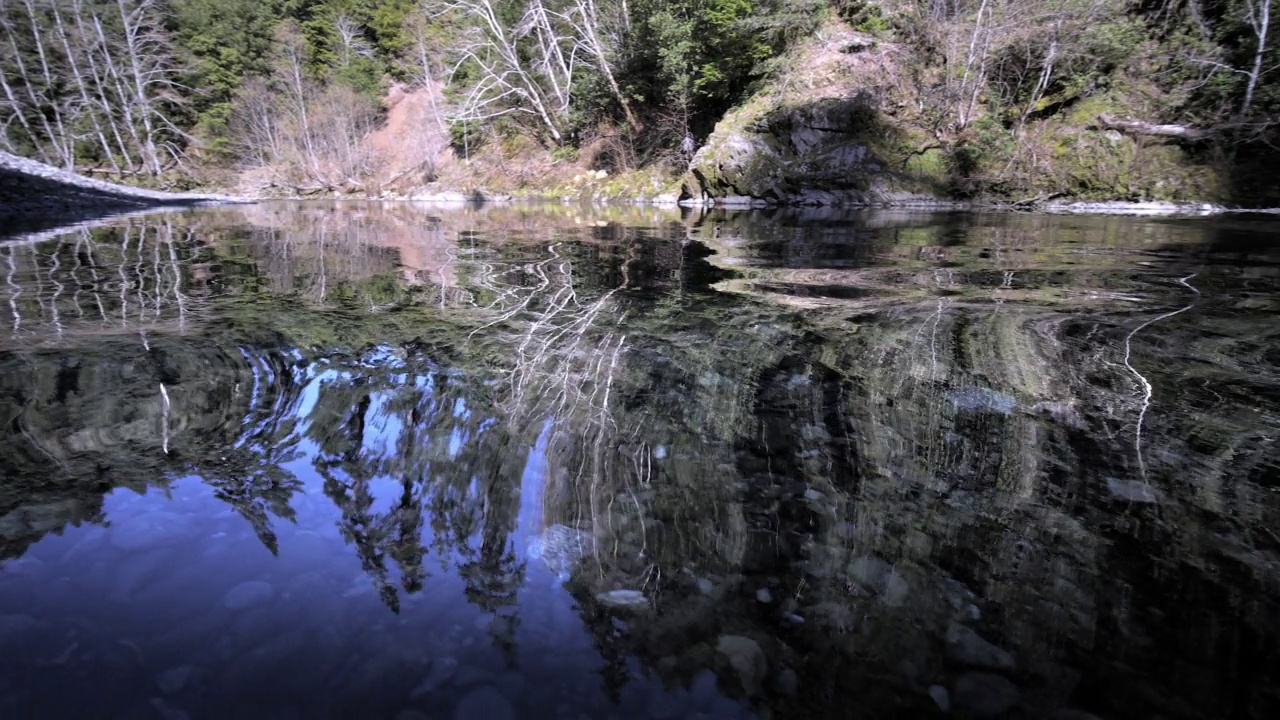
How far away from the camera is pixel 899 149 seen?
49.8 ft

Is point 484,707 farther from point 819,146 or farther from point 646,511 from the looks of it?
point 819,146

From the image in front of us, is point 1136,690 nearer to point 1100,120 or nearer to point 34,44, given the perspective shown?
point 1100,120

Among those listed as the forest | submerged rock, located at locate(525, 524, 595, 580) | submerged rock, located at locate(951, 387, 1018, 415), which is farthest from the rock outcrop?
submerged rock, located at locate(525, 524, 595, 580)

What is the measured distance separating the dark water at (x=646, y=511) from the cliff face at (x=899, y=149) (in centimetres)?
1131

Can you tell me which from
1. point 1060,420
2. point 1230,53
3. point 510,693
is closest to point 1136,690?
point 510,693

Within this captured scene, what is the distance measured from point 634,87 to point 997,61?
12.0 metres

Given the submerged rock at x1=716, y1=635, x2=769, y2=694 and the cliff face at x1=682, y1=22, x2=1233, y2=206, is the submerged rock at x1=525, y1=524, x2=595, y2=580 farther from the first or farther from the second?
the cliff face at x1=682, y1=22, x2=1233, y2=206

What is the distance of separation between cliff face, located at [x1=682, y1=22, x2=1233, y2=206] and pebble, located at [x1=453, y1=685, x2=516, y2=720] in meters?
15.7

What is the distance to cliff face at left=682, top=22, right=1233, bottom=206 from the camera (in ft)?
41.3

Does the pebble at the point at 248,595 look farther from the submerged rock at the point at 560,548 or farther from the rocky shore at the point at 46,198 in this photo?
the rocky shore at the point at 46,198

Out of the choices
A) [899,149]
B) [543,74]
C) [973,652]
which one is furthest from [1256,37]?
[543,74]

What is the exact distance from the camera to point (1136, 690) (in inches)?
43.6

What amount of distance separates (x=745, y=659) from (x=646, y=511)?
1.96 ft

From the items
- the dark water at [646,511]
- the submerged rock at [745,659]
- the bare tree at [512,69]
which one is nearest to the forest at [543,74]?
the bare tree at [512,69]
